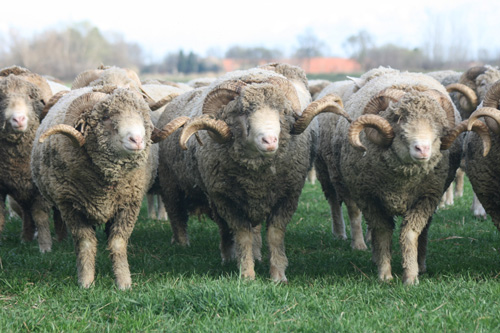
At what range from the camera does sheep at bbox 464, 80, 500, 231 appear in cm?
546

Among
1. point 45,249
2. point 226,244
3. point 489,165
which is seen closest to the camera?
point 489,165

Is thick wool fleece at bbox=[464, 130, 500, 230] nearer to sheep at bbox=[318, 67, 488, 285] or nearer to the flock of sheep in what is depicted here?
the flock of sheep

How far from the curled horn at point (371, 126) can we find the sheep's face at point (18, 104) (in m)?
3.72

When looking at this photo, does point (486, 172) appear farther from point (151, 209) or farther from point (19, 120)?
point (151, 209)

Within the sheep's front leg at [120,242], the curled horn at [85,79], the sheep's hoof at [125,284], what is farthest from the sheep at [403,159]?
the curled horn at [85,79]

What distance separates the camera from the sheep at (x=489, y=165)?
5.46 meters

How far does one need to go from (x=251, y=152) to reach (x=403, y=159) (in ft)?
4.28

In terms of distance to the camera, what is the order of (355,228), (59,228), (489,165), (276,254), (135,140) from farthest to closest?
(59,228), (355,228), (276,254), (489,165), (135,140)

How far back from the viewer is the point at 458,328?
156 inches

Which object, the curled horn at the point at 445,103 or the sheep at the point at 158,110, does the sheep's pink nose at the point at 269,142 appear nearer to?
the curled horn at the point at 445,103

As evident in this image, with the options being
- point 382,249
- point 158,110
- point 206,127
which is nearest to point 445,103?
point 382,249

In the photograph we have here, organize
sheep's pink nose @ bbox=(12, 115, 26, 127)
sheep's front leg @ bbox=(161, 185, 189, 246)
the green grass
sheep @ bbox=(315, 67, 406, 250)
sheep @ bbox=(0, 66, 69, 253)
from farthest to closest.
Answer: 1. sheep's front leg @ bbox=(161, 185, 189, 246)
2. sheep @ bbox=(315, 67, 406, 250)
3. sheep @ bbox=(0, 66, 69, 253)
4. sheep's pink nose @ bbox=(12, 115, 26, 127)
5. the green grass

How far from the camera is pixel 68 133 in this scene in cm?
514

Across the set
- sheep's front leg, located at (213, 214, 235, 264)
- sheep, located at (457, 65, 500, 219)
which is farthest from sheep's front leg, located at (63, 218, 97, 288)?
sheep, located at (457, 65, 500, 219)
